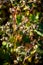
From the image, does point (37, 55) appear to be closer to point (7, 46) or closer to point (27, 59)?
point (27, 59)

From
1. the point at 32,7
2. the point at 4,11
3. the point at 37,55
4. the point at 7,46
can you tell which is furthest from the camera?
the point at 4,11

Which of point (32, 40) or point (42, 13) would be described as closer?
point (32, 40)

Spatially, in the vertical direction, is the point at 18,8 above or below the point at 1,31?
above

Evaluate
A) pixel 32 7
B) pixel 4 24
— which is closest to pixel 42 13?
pixel 32 7

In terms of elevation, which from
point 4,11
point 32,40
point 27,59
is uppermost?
point 4,11

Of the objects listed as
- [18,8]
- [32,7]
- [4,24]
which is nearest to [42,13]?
[32,7]

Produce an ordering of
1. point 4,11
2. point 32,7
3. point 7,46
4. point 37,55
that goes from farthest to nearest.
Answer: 1. point 4,11
2. point 32,7
3. point 7,46
4. point 37,55

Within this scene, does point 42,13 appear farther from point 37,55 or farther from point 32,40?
point 37,55
